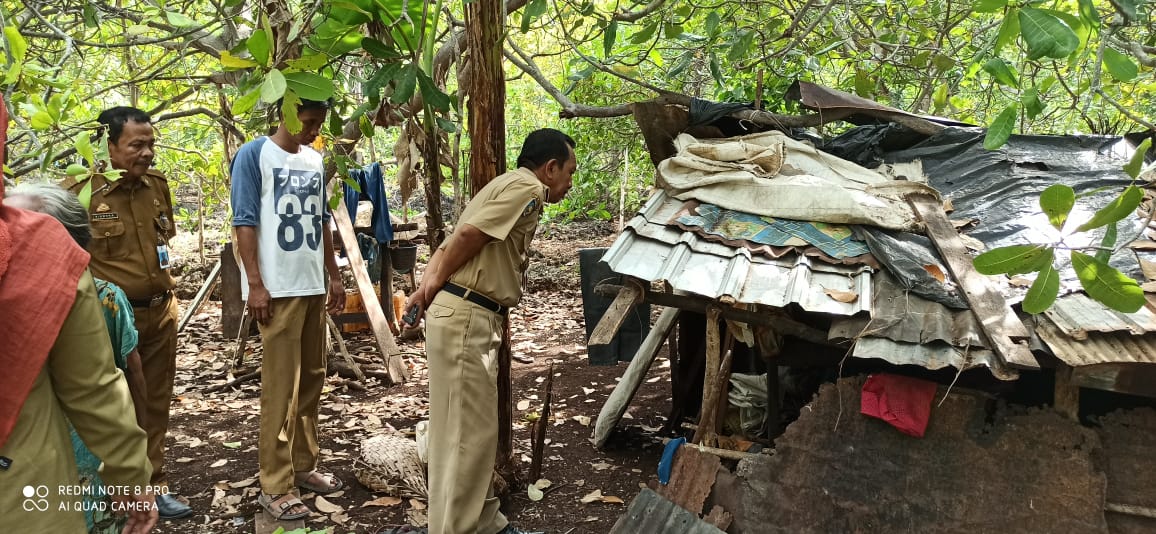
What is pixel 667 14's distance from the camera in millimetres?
4746

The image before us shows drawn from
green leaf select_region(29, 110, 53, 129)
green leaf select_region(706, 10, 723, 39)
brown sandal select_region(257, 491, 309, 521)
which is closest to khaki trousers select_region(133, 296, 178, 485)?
brown sandal select_region(257, 491, 309, 521)

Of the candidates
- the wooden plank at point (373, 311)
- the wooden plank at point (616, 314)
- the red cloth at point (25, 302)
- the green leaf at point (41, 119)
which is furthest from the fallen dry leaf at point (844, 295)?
the wooden plank at point (373, 311)

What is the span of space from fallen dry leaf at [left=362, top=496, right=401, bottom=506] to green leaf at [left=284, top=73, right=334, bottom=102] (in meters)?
2.88

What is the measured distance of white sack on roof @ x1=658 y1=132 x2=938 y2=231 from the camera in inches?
148

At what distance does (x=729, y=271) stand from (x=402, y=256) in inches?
213

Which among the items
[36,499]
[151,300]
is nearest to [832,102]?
[151,300]

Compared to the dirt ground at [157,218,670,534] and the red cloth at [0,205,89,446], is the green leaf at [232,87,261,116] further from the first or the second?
the dirt ground at [157,218,670,534]

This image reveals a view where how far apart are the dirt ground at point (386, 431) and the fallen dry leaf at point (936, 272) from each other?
7.30ft

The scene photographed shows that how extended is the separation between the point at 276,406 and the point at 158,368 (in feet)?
2.29

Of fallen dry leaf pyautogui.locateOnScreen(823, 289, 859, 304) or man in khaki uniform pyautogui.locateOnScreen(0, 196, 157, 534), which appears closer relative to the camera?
man in khaki uniform pyautogui.locateOnScreen(0, 196, 157, 534)

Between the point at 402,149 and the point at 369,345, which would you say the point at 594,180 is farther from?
the point at 402,149

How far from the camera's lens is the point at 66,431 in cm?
177

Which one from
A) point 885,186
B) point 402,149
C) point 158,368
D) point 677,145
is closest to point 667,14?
point 677,145

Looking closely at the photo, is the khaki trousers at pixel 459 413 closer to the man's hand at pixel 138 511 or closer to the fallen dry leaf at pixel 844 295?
the man's hand at pixel 138 511
